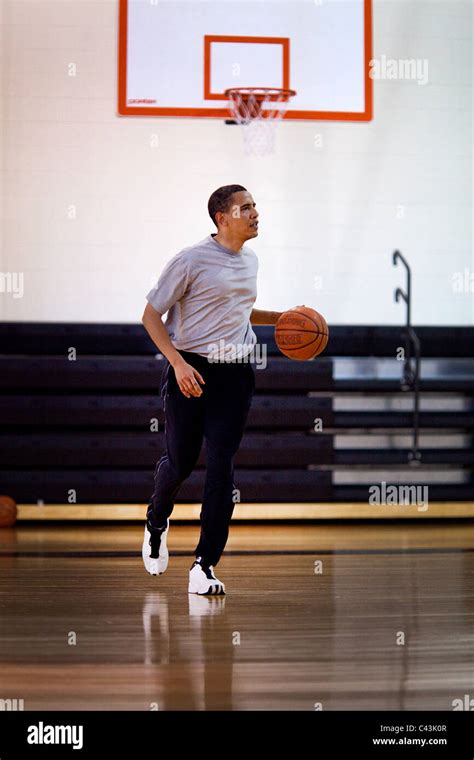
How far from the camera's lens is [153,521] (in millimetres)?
5191

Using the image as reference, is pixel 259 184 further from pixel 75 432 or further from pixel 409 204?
pixel 75 432

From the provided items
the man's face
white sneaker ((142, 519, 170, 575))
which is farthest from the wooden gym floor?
the man's face

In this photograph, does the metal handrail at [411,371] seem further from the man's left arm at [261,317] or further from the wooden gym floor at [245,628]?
the man's left arm at [261,317]

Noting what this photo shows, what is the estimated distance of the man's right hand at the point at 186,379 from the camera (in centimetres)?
457

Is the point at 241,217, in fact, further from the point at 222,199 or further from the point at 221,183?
the point at 221,183

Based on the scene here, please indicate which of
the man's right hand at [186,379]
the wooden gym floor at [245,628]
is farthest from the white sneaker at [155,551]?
the man's right hand at [186,379]

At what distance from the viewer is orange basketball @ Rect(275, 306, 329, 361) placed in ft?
16.8

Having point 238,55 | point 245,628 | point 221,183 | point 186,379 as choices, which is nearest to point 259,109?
point 238,55

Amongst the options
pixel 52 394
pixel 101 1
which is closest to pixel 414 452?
pixel 52 394

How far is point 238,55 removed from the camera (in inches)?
335

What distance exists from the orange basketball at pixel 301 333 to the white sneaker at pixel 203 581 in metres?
1.02

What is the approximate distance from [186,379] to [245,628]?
1.02 metres
